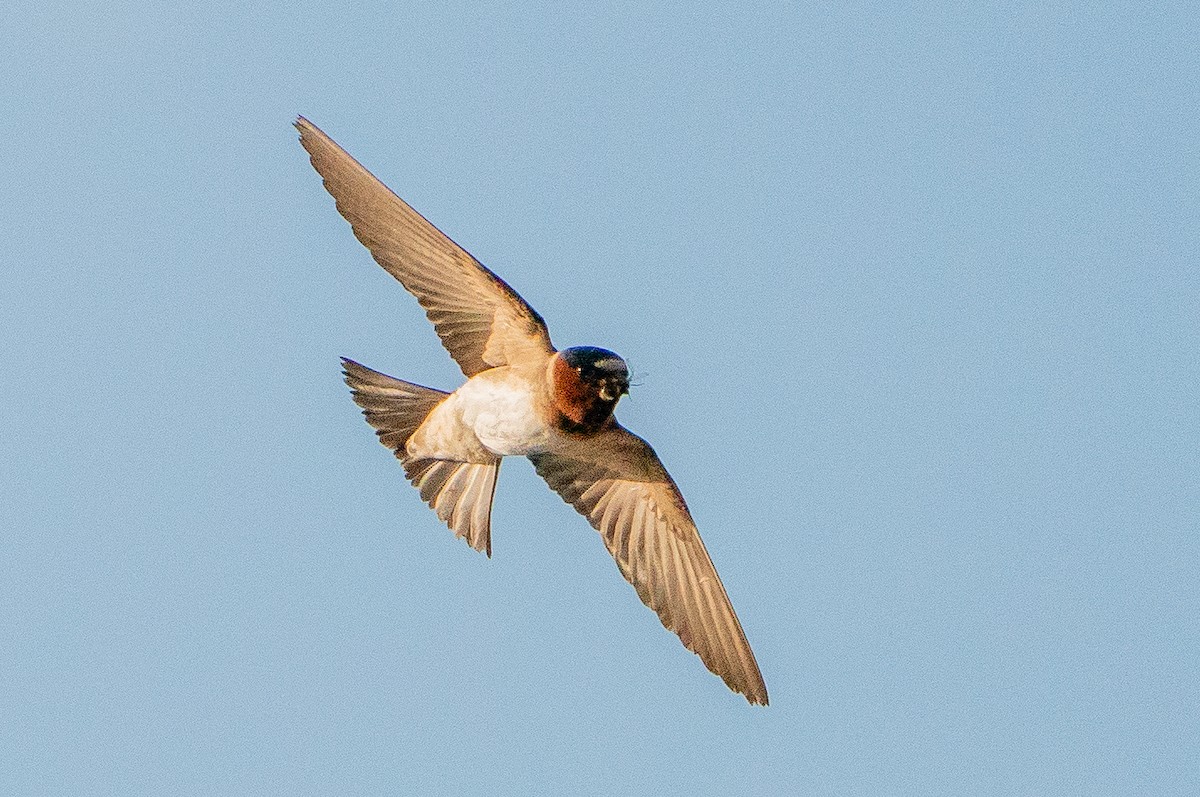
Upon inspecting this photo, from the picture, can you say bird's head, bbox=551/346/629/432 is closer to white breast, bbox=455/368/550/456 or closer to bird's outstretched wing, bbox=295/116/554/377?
white breast, bbox=455/368/550/456

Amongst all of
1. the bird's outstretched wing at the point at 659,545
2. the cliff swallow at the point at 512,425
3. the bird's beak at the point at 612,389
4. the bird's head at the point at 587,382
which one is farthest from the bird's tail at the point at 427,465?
the bird's beak at the point at 612,389

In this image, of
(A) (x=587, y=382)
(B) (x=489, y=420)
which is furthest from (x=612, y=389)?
(B) (x=489, y=420)

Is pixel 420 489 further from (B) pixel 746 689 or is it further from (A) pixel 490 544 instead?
(B) pixel 746 689

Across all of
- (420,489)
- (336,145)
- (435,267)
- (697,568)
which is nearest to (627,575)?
(697,568)

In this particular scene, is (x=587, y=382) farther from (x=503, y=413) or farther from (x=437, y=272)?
(x=437, y=272)

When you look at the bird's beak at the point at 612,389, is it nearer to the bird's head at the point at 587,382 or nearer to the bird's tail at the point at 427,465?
the bird's head at the point at 587,382
